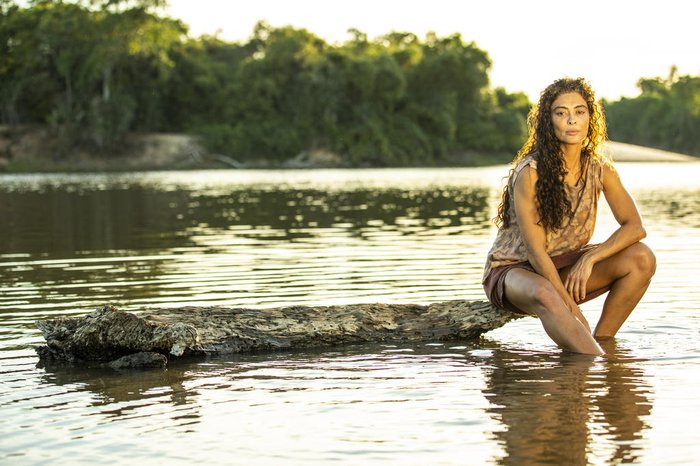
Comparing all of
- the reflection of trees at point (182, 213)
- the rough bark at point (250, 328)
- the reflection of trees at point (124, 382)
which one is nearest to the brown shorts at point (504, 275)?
the rough bark at point (250, 328)

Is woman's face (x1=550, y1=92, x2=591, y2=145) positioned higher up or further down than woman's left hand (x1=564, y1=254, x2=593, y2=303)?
higher up

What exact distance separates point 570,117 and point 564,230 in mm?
690

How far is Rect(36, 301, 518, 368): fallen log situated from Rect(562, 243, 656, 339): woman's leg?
2.28ft

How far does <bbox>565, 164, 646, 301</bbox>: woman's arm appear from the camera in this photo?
6.57m

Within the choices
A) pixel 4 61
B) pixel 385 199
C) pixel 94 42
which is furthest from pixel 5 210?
pixel 4 61

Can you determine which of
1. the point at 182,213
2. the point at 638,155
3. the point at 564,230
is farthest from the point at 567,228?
the point at 638,155

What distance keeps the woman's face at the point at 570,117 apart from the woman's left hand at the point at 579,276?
28.2 inches

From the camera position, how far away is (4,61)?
72.1m

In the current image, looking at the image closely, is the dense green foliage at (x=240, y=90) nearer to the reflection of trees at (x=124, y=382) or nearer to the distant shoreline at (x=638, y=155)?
the distant shoreline at (x=638, y=155)

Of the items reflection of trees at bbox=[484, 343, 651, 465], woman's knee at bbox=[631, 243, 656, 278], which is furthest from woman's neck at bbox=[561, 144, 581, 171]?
reflection of trees at bbox=[484, 343, 651, 465]

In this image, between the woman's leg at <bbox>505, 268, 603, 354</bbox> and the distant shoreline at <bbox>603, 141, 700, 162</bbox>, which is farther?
the distant shoreline at <bbox>603, 141, 700, 162</bbox>

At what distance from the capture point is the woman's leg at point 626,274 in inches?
267

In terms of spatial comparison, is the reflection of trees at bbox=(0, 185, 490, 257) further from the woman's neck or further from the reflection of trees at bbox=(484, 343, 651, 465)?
the reflection of trees at bbox=(484, 343, 651, 465)

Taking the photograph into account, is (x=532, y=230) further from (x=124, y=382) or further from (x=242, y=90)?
(x=242, y=90)
